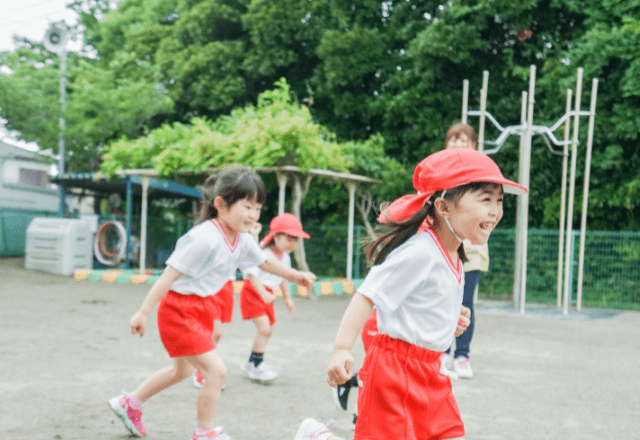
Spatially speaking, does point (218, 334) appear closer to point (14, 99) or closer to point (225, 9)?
point (225, 9)

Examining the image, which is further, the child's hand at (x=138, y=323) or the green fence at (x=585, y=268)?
the green fence at (x=585, y=268)

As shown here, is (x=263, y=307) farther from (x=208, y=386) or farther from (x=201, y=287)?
(x=208, y=386)

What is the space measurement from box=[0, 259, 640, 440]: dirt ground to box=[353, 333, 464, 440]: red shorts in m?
1.41

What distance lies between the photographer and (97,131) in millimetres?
17594

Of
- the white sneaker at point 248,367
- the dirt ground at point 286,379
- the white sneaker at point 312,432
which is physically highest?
the white sneaker at point 312,432

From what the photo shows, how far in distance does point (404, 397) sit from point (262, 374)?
2.78 meters

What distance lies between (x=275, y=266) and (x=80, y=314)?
18.0ft

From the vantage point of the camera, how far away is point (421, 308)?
209 centimetres

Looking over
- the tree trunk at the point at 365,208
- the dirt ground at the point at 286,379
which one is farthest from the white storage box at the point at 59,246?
the tree trunk at the point at 365,208

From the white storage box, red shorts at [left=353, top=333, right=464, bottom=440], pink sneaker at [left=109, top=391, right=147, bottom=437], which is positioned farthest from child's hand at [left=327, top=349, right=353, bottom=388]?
the white storage box

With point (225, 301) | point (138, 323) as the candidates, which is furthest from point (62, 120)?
point (138, 323)

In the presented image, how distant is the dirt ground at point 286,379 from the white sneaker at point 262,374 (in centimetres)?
8

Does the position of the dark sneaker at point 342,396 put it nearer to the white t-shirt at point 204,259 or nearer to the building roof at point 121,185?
the white t-shirt at point 204,259

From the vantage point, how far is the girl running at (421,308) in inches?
79.2
